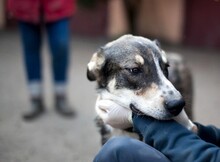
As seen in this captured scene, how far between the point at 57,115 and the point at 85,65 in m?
1.38

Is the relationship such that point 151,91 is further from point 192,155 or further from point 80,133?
point 80,133

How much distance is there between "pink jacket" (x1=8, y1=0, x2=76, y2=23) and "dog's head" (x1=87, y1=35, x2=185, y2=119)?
4.61 feet

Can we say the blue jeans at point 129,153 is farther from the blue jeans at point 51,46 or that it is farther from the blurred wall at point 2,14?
the blurred wall at point 2,14

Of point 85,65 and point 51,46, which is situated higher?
point 51,46

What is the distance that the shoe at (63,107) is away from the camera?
4039 mm

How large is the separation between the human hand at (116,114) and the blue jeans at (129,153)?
307 millimetres

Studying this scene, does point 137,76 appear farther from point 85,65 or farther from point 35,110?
point 85,65

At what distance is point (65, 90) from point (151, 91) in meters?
2.03

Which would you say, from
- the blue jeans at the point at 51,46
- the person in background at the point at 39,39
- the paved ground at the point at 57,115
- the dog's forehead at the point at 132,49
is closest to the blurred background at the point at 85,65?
the paved ground at the point at 57,115

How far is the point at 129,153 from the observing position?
1838mm

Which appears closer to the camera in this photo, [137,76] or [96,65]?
[137,76]

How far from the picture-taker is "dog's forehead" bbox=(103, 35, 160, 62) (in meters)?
2.29

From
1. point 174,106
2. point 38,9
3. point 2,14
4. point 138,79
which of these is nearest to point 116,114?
point 138,79

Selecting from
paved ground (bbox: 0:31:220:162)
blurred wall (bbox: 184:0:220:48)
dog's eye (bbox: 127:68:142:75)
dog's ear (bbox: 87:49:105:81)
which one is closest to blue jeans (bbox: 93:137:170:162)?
dog's eye (bbox: 127:68:142:75)
